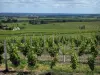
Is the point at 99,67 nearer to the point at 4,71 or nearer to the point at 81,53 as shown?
the point at 81,53

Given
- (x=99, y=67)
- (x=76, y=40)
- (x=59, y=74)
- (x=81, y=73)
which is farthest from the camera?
(x=76, y=40)

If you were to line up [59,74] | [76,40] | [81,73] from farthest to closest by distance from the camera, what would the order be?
[76,40]
[81,73]
[59,74]

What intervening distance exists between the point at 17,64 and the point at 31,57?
131cm

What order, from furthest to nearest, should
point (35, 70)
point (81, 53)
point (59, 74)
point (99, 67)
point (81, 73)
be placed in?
point (81, 53)
point (99, 67)
point (35, 70)
point (81, 73)
point (59, 74)

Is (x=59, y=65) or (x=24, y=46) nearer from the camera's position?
(x=59, y=65)

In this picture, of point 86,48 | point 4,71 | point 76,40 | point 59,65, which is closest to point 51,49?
point 59,65

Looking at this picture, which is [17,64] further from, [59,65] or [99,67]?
[99,67]

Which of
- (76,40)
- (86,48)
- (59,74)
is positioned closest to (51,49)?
(86,48)

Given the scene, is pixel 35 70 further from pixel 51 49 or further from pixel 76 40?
pixel 76 40

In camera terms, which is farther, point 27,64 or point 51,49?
point 51,49

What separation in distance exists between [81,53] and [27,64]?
6283 mm

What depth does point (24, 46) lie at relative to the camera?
2405 centimetres

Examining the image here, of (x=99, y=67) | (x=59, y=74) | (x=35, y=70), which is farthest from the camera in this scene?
(x=99, y=67)

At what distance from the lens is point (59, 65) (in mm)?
21438
